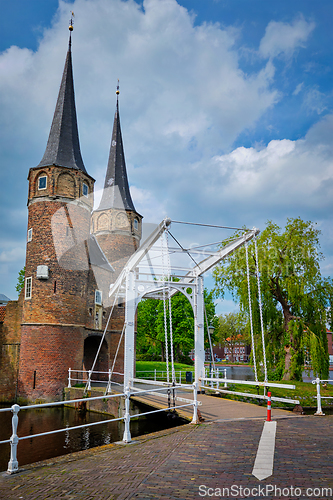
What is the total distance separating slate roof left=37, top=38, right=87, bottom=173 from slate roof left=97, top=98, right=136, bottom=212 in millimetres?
5572

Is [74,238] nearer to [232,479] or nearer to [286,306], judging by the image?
[286,306]

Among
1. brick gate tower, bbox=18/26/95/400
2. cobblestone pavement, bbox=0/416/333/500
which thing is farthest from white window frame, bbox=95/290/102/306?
cobblestone pavement, bbox=0/416/333/500

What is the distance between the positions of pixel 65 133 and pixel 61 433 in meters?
17.6

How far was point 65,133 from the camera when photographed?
2430 centimetres

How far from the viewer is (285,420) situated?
8969 mm

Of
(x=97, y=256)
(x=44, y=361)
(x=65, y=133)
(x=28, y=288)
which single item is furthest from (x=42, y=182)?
(x=44, y=361)

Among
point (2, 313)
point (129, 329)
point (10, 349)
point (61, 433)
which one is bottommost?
point (61, 433)

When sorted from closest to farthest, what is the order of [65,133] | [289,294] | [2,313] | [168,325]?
[289,294], [2,313], [65,133], [168,325]

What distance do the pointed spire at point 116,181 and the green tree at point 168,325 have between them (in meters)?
10.2

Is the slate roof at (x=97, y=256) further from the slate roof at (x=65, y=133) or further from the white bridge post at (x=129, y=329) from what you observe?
the white bridge post at (x=129, y=329)

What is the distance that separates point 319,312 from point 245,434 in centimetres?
1392

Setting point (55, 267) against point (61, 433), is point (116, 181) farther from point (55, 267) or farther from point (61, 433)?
point (61, 433)

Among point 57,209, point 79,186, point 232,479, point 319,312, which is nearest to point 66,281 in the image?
point 57,209

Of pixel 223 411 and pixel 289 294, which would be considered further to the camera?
pixel 289 294
